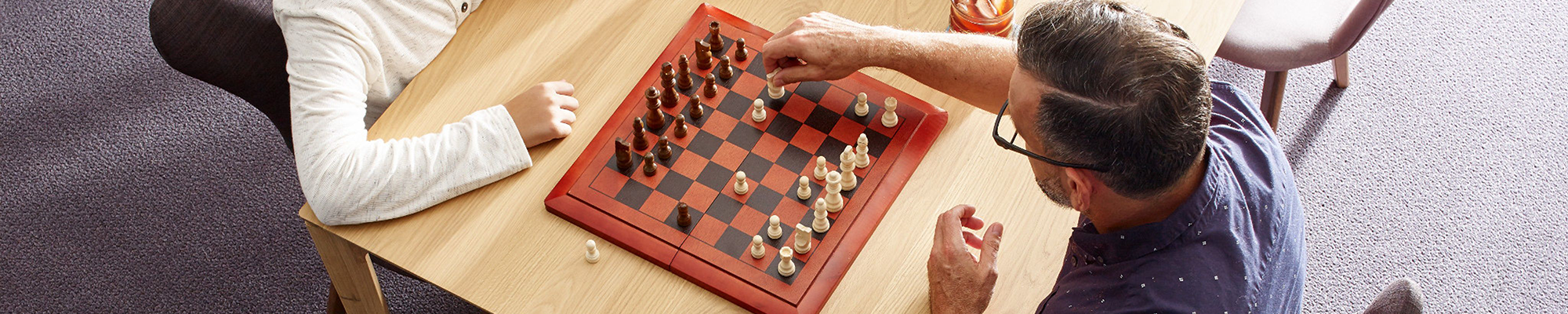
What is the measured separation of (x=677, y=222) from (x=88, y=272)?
1.63 meters

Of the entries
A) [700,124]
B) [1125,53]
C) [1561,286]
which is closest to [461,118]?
[700,124]

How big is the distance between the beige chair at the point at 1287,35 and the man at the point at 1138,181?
62 centimetres

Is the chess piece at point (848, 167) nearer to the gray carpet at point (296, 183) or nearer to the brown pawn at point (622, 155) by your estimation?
the brown pawn at point (622, 155)

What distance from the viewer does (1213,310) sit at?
152cm

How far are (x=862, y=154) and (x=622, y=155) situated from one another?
0.35 meters

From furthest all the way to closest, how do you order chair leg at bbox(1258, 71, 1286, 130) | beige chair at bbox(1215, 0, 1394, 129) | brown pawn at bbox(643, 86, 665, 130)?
chair leg at bbox(1258, 71, 1286, 130) → beige chair at bbox(1215, 0, 1394, 129) → brown pawn at bbox(643, 86, 665, 130)

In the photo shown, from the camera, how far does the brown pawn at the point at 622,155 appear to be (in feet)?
5.93

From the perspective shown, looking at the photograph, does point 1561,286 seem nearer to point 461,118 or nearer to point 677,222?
point 677,222

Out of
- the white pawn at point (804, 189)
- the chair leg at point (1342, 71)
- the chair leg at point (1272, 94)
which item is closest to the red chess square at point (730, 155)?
the white pawn at point (804, 189)

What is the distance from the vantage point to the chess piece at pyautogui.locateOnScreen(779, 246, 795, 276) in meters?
1.70

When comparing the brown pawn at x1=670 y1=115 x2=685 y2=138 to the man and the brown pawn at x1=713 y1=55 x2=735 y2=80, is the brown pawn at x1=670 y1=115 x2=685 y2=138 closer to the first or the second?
the brown pawn at x1=713 y1=55 x2=735 y2=80

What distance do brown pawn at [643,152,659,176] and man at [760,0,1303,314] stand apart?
422 mm

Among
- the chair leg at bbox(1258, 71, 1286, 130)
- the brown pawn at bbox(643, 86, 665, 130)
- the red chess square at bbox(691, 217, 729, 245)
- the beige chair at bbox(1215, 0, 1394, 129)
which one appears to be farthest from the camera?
the chair leg at bbox(1258, 71, 1286, 130)

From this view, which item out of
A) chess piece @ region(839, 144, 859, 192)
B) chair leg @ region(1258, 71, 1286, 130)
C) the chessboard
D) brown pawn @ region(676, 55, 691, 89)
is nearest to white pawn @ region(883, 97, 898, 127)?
the chessboard
